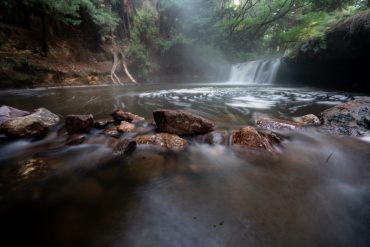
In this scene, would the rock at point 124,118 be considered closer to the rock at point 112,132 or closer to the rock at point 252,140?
the rock at point 112,132

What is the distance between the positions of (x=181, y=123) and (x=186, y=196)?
1.56 meters

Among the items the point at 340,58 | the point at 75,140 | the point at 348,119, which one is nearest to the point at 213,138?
the point at 75,140

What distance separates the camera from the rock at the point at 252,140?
2871 millimetres

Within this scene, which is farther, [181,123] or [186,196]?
[181,123]

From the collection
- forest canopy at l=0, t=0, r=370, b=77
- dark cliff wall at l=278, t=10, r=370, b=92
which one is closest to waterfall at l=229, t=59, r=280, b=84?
dark cliff wall at l=278, t=10, r=370, b=92

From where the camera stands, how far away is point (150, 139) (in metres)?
3.07

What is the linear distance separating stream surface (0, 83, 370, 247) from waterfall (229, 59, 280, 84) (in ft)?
Answer: 41.0

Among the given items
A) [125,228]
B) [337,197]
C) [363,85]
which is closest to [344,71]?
[363,85]

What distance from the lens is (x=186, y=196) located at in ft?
6.35

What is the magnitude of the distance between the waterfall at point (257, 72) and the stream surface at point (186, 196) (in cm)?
1251

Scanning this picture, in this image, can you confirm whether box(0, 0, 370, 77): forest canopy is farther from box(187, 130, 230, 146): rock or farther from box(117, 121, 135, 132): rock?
box(187, 130, 230, 146): rock

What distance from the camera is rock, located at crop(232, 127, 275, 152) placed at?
2871mm

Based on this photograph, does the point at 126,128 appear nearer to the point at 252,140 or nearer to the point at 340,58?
the point at 252,140

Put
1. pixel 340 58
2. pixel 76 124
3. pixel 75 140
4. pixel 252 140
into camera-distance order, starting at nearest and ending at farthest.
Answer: pixel 252 140
pixel 75 140
pixel 76 124
pixel 340 58
